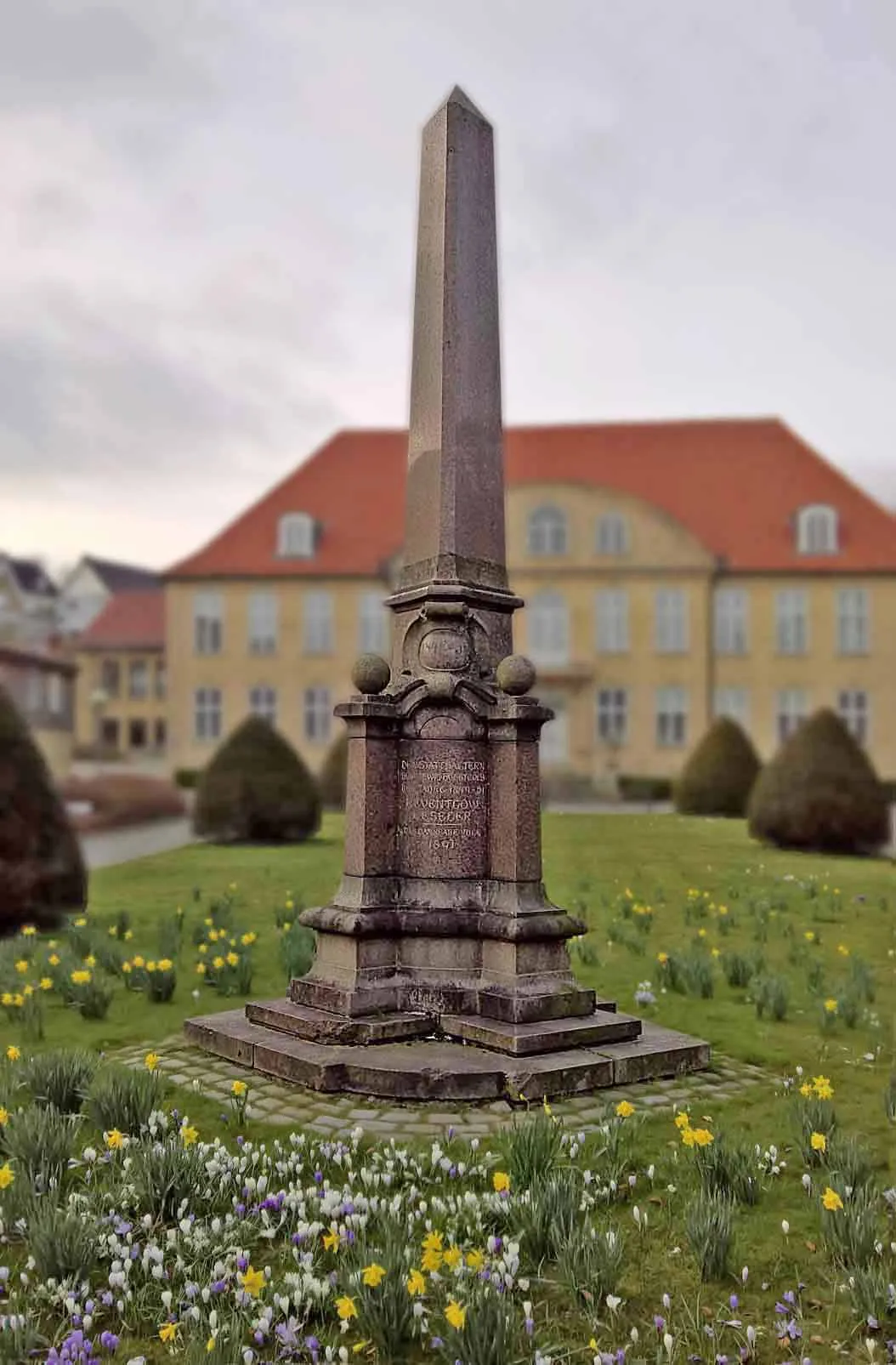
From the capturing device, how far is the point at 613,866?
15.0 meters

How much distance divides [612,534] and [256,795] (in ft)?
79.3

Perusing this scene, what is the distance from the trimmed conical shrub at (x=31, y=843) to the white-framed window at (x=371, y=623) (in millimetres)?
30400

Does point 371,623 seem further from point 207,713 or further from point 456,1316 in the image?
point 456,1316

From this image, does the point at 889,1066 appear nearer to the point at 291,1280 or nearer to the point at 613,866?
the point at 291,1280

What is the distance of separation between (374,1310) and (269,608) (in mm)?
39850

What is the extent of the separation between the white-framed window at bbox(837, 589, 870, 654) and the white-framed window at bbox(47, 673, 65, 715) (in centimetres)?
2641

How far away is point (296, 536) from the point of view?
42.7 meters

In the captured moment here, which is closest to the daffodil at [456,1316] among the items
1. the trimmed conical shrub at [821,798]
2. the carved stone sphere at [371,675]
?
the carved stone sphere at [371,675]

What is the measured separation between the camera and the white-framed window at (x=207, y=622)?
4288 centimetres

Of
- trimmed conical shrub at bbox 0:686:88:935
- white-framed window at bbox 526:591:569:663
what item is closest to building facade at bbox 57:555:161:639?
white-framed window at bbox 526:591:569:663

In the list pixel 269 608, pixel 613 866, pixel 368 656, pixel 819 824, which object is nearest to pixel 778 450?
pixel 269 608

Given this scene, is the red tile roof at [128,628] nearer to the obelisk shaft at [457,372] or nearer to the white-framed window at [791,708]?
the white-framed window at [791,708]

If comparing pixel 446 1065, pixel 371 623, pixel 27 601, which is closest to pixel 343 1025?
pixel 446 1065

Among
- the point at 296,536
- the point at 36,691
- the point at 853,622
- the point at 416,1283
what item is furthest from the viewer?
the point at 296,536
